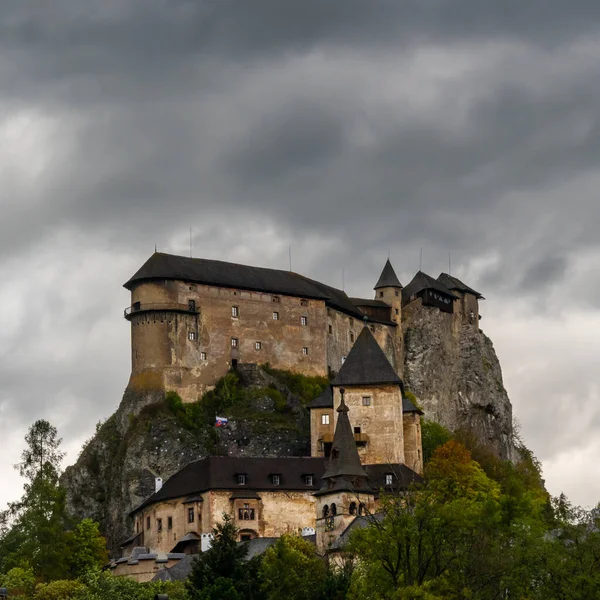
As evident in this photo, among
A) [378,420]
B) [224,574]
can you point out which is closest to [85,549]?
[378,420]

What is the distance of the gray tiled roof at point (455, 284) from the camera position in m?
142

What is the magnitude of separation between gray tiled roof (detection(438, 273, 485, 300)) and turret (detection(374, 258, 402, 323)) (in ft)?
22.4

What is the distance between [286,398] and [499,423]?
30429mm

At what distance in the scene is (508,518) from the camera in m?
79.5

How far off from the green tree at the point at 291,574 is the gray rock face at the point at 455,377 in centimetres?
5905

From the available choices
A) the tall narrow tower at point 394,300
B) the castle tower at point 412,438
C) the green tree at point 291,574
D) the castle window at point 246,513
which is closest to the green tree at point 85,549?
the castle window at point 246,513

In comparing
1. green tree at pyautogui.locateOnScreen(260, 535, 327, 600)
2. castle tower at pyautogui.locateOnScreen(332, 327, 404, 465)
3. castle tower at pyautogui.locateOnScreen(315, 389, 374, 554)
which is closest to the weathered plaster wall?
castle tower at pyautogui.locateOnScreen(332, 327, 404, 465)

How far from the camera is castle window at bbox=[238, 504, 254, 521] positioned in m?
94.2

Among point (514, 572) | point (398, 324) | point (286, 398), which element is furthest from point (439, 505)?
point (398, 324)

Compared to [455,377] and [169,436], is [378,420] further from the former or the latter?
[455,377]

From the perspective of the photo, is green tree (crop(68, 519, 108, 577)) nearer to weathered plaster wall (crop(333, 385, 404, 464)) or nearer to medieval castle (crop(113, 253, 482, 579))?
medieval castle (crop(113, 253, 482, 579))

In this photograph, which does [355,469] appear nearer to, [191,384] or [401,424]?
[401,424]

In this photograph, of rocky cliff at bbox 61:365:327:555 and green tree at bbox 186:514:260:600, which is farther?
rocky cliff at bbox 61:365:327:555

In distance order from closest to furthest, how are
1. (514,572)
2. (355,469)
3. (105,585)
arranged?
1. (514,572)
2. (105,585)
3. (355,469)
